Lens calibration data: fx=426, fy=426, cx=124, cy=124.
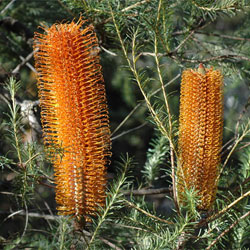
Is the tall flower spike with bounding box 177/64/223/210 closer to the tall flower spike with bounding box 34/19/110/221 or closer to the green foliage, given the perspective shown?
the green foliage

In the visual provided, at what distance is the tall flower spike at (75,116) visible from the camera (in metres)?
0.64

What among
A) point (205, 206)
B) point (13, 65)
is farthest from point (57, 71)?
point (13, 65)

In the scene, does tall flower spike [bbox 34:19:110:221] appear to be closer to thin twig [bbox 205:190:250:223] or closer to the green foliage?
the green foliage

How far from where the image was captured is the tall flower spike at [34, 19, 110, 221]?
0.64 meters

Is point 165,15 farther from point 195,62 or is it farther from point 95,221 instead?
point 95,221

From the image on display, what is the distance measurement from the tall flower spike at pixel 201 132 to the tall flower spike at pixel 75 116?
0.13 m

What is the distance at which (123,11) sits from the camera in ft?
2.81

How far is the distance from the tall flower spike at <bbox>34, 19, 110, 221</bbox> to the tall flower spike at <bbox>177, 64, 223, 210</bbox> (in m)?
0.13

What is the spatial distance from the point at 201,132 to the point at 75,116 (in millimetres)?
209

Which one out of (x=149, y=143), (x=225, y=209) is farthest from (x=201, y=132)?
(x=149, y=143)

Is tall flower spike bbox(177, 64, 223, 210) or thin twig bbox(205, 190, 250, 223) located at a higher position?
tall flower spike bbox(177, 64, 223, 210)

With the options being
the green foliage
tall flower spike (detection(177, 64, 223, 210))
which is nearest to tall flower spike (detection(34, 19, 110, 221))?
the green foliage

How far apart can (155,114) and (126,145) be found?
1166mm

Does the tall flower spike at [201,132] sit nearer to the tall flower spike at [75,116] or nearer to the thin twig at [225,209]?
the thin twig at [225,209]
